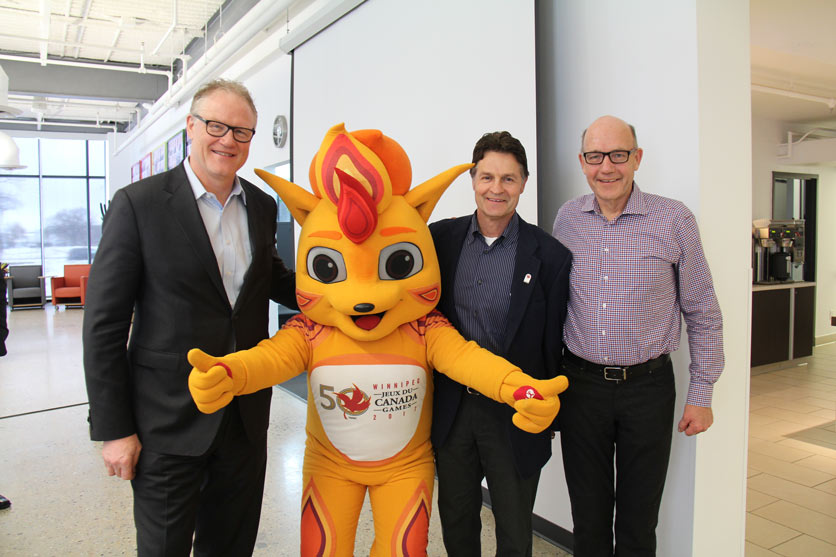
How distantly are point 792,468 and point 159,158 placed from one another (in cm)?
978

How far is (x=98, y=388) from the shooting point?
62.6 inches

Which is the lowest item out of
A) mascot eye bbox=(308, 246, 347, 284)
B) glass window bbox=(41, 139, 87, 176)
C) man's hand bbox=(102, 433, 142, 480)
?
man's hand bbox=(102, 433, 142, 480)

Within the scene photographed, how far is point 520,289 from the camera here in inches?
71.6

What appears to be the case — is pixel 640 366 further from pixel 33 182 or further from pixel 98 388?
pixel 33 182

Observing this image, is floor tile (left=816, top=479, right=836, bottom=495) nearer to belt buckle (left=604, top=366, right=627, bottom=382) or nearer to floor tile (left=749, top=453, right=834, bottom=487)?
floor tile (left=749, top=453, right=834, bottom=487)

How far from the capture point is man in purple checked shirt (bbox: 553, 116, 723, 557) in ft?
6.09

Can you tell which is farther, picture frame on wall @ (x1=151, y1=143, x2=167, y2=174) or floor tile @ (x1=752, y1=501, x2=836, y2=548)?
picture frame on wall @ (x1=151, y1=143, x2=167, y2=174)

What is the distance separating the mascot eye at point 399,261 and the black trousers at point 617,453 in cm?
67

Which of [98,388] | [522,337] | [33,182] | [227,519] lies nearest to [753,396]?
[522,337]

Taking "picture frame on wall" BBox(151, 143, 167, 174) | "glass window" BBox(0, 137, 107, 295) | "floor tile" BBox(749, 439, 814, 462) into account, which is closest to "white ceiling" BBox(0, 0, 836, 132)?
"picture frame on wall" BBox(151, 143, 167, 174)

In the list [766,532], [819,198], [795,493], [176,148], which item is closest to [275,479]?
[766,532]

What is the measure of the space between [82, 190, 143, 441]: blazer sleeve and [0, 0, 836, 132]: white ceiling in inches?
166

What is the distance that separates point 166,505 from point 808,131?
9791 mm

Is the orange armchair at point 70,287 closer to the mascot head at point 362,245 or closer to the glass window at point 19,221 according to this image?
the glass window at point 19,221
